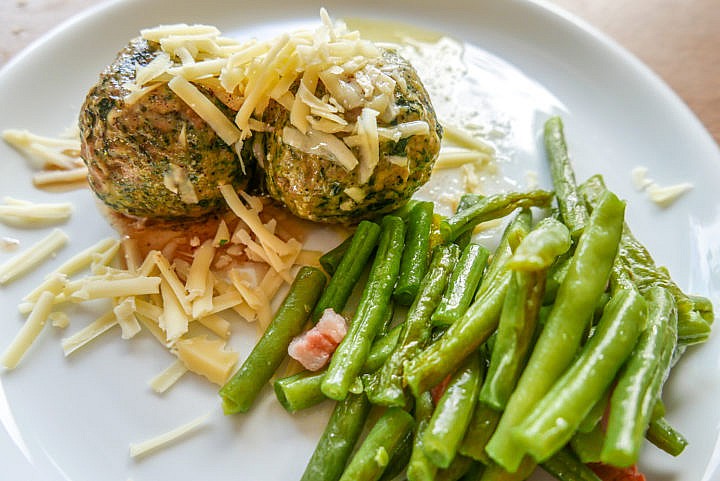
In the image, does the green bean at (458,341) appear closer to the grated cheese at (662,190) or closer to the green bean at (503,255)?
the green bean at (503,255)

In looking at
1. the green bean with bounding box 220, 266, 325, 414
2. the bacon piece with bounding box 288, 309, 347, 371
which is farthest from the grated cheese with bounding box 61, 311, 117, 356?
the bacon piece with bounding box 288, 309, 347, 371

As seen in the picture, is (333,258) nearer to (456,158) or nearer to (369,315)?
(369,315)

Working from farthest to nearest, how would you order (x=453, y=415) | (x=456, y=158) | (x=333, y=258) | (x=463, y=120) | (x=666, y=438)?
1. (x=463, y=120)
2. (x=456, y=158)
3. (x=333, y=258)
4. (x=666, y=438)
5. (x=453, y=415)

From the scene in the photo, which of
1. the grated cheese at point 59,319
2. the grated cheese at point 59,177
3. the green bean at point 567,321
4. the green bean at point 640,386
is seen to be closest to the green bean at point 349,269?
→ the green bean at point 567,321

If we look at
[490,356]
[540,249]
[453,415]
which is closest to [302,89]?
[540,249]

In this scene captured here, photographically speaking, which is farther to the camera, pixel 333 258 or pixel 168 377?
pixel 333 258

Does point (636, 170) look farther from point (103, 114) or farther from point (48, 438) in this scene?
point (48, 438)
